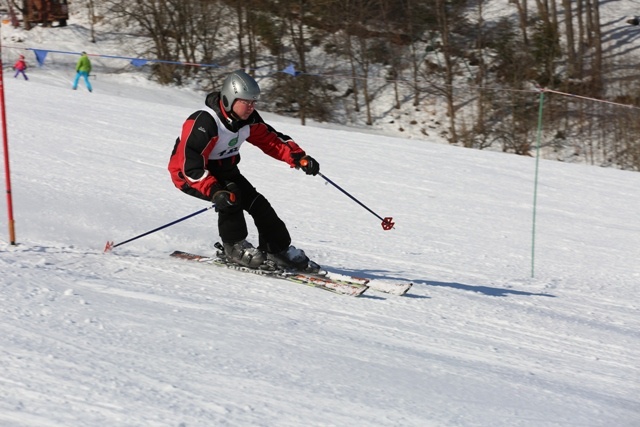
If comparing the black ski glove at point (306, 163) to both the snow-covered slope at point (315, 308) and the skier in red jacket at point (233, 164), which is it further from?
the snow-covered slope at point (315, 308)

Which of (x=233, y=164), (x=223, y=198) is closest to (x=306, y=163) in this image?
(x=233, y=164)

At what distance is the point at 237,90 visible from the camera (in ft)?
18.6

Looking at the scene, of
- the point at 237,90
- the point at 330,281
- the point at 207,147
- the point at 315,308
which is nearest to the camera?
the point at 315,308

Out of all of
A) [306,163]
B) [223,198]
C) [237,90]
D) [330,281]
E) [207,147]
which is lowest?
[330,281]

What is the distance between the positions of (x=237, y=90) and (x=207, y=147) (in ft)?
1.47

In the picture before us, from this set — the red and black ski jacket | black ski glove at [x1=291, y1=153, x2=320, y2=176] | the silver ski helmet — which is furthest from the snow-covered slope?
the silver ski helmet

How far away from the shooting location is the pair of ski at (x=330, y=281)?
6.11 meters

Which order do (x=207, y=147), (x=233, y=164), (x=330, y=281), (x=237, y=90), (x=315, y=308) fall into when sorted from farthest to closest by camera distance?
1. (x=330, y=281)
2. (x=233, y=164)
3. (x=207, y=147)
4. (x=237, y=90)
5. (x=315, y=308)

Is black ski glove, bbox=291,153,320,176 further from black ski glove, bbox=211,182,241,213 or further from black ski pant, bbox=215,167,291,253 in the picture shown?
black ski glove, bbox=211,182,241,213

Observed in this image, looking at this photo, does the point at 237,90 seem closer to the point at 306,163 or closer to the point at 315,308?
the point at 306,163

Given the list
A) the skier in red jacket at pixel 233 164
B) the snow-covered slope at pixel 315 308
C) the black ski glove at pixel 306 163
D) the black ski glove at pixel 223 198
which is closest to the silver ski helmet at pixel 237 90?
the skier in red jacket at pixel 233 164

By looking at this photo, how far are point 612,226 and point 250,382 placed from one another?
336 inches

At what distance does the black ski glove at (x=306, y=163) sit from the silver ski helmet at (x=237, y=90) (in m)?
0.73

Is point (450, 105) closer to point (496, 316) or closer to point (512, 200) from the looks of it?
point (512, 200)
